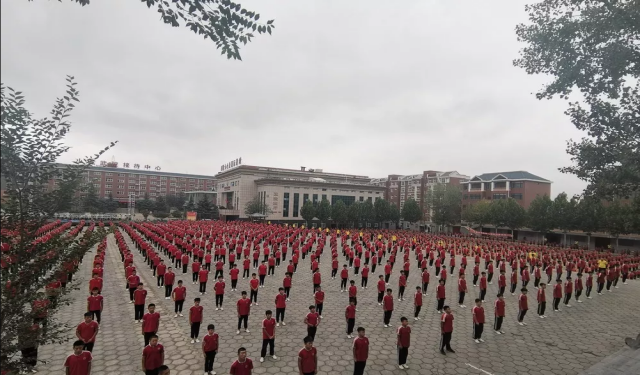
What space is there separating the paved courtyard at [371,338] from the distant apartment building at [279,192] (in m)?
47.5

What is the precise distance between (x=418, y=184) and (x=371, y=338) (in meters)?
72.0

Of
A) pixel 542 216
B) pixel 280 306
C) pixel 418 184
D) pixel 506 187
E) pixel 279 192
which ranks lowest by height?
pixel 280 306

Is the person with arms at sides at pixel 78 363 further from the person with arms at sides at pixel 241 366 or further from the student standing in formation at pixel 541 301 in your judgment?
the student standing in formation at pixel 541 301

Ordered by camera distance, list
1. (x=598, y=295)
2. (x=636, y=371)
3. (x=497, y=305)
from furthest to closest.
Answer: (x=598, y=295) < (x=497, y=305) < (x=636, y=371)

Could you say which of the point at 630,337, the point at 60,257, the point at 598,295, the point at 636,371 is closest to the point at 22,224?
the point at 60,257

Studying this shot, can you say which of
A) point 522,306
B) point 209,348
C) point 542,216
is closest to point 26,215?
point 209,348

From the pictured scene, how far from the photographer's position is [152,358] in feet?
19.3

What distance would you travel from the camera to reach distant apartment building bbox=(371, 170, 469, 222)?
231ft

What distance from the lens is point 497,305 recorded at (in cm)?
938

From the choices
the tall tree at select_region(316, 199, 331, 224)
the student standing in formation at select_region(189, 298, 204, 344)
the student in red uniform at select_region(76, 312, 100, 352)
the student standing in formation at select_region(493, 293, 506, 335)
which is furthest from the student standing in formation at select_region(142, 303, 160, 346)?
the tall tree at select_region(316, 199, 331, 224)

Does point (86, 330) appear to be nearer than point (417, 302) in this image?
Yes

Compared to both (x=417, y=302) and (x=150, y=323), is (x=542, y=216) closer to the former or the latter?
(x=417, y=302)

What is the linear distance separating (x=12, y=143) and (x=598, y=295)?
19.6m

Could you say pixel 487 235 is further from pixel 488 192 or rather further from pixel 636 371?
pixel 636 371
